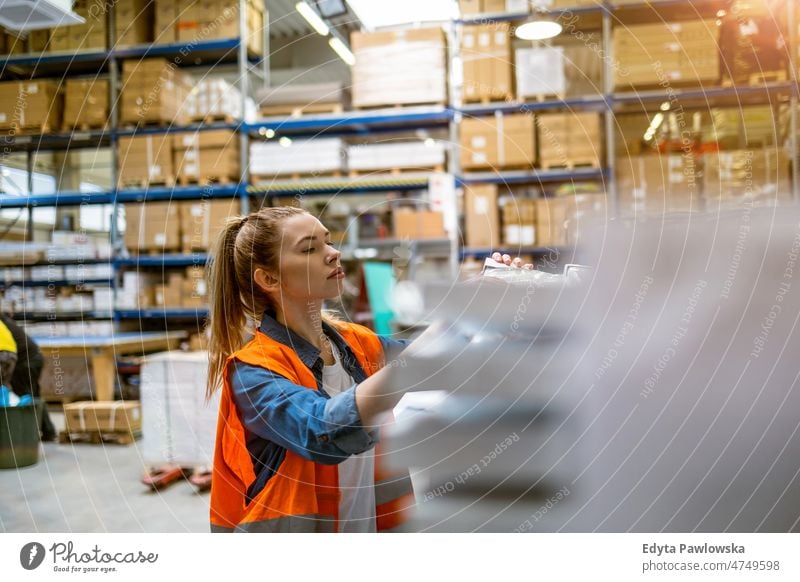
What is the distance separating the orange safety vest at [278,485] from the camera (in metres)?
1.10

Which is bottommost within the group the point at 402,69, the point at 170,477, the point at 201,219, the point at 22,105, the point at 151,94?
the point at 170,477

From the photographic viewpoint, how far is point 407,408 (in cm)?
117

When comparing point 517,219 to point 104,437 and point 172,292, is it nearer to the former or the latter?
point 172,292

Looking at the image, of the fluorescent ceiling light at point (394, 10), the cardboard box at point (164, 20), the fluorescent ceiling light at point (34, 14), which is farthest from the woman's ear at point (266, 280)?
the cardboard box at point (164, 20)

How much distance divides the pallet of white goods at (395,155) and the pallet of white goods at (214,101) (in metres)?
0.82

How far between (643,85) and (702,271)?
1155 millimetres

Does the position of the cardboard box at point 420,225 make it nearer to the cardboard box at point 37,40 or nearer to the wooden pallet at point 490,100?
the wooden pallet at point 490,100

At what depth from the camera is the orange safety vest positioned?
1097 mm

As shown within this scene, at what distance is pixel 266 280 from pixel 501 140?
8.76 ft

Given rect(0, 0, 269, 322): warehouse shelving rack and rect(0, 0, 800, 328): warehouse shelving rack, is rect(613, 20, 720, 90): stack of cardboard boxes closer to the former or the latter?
rect(0, 0, 800, 328): warehouse shelving rack

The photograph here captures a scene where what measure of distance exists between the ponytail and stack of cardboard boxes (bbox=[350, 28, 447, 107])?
2.31 metres

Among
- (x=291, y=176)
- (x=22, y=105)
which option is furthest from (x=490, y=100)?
(x=22, y=105)

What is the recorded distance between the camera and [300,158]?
4320 mm

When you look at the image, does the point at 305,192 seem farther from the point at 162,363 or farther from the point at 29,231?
the point at 29,231
